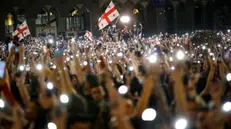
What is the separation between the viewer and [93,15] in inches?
1486

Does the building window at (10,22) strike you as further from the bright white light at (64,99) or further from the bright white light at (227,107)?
the bright white light at (227,107)

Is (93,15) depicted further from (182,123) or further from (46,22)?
(182,123)

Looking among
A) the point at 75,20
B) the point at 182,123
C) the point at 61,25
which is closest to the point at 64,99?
the point at 182,123

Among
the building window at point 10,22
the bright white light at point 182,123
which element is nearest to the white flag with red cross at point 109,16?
the bright white light at point 182,123

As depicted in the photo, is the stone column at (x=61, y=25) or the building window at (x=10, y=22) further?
the building window at (x=10, y=22)

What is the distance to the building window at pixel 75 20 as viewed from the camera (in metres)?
38.0

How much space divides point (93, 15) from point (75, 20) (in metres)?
1.90

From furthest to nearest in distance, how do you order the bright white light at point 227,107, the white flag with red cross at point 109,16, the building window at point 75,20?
the building window at point 75,20, the white flag with red cross at point 109,16, the bright white light at point 227,107

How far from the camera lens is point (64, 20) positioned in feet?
123

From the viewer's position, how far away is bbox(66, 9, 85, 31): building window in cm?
3800

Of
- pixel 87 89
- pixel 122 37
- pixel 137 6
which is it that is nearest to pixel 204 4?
pixel 137 6

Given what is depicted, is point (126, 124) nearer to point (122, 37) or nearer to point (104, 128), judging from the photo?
point (104, 128)

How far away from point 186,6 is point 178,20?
1664 millimetres

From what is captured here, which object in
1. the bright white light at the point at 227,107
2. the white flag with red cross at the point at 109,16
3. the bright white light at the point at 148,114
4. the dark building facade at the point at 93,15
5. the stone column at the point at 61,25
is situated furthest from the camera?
the stone column at the point at 61,25
